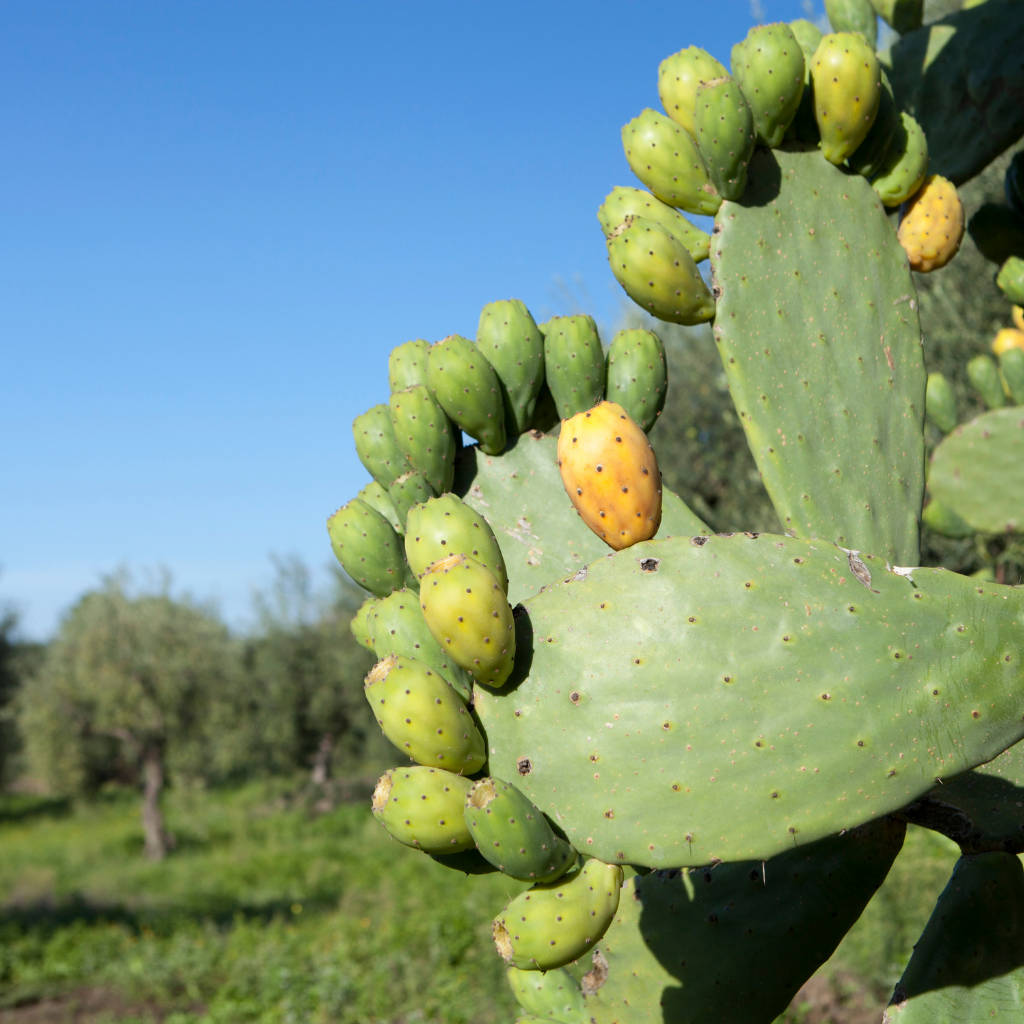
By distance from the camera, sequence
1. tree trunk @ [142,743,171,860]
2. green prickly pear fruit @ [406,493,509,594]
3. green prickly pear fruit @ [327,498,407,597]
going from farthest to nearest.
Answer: tree trunk @ [142,743,171,860] → green prickly pear fruit @ [327,498,407,597] → green prickly pear fruit @ [406,493,509,594]

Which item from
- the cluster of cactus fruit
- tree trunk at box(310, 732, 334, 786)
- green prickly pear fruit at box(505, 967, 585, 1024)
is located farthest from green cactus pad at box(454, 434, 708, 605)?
tree trunk at box(310, 732, 334, 786)

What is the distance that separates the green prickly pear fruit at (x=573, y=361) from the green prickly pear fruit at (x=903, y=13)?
4.56 ft

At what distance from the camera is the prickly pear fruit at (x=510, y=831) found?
1.14 meters

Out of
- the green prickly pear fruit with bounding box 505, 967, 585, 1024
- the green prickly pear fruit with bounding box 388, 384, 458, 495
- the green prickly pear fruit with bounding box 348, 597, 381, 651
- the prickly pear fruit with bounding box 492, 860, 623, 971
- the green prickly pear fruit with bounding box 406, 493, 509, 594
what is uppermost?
the green prickly pear fruit with bounding box 388, 384, 458, 495

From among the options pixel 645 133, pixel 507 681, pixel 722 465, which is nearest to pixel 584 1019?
pixel 507 681

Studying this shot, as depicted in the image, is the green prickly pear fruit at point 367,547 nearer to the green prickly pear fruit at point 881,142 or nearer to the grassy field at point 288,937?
the green prickly pear fruit at point 881,142

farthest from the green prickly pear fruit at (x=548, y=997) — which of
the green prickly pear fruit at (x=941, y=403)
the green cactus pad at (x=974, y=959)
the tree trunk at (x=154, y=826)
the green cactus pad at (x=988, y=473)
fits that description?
the tree trunk at (x=154, y=826)

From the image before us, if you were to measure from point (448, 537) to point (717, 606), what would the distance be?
14.0 inches

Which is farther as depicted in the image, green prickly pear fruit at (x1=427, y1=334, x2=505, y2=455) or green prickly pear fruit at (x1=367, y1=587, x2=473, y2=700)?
green prickly pear fruit at (x1=427, y1=334, x2=505, y2=455)

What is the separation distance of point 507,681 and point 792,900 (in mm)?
683

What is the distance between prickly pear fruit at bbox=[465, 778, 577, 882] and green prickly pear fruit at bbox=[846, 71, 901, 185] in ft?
4.38

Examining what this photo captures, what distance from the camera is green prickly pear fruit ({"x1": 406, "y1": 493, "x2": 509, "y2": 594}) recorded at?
51.1 inches

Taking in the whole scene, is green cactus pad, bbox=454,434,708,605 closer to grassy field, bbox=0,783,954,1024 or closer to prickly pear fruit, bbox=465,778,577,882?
prickly pear fruit, bbox=465,778,577,882

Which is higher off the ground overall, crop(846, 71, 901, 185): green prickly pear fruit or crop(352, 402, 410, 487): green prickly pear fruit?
crop(846, 71, 901, 185): green prickly pear fruit
